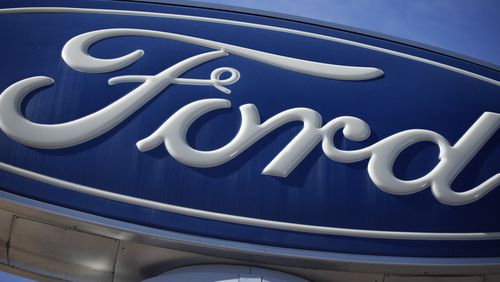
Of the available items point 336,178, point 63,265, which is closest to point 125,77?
point 63,265

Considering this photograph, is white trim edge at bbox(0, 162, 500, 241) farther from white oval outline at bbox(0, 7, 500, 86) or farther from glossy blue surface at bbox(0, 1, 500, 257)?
white oval outline at bbox(0, 7, 500, 86)

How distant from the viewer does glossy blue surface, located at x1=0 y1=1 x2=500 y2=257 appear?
15.0 feet

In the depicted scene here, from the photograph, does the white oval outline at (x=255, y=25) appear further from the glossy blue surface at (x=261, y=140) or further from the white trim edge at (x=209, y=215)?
the white trim edge at (x=209, y=215)

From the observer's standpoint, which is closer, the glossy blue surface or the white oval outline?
the glossy blue surface

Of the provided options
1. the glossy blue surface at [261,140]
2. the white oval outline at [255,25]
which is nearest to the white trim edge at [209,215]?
the glossy blue surface at [261,140]

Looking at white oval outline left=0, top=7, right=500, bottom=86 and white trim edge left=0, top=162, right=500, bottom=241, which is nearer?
white trim edge left=0, top=162, right=500, bottom=241

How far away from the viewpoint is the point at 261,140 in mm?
4918

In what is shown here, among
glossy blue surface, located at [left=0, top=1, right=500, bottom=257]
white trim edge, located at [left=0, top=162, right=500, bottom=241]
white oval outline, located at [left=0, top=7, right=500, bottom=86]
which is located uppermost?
white oval outline, located at [left=0, top=7, right=500, bottom=86]

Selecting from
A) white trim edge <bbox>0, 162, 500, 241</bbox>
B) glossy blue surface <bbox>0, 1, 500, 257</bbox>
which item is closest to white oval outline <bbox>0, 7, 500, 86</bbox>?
glossy blue surface <bbox>0, 1, 500, 257</bbox>

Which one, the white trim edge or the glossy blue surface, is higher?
the glossy blue surface

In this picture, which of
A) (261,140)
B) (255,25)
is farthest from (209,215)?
(255,25)

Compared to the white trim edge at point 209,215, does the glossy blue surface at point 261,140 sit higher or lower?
higher

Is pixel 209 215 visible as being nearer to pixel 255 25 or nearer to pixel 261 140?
pixel 261 140

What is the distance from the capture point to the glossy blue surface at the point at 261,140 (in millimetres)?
4582
